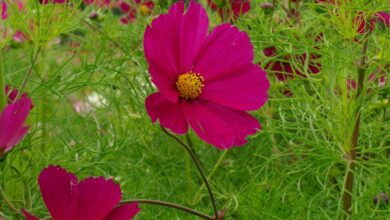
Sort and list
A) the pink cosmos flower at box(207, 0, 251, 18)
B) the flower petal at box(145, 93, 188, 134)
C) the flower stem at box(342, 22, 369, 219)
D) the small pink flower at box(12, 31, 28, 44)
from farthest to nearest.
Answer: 1. the small pink flower at box(12, 31, 28, 44)
2. the pink cosmos flower at box(207, 0, 251, 18)
3. the flower stem at box(342, 22, 369, 219)
4. the flower petal at box(145, 93, 188, 134)

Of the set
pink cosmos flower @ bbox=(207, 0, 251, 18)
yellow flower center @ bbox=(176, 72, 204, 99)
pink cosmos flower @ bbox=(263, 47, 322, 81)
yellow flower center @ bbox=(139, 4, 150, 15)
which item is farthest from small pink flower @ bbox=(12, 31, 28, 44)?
yellow flower center @ bbox=(176, 72, 204, 99)

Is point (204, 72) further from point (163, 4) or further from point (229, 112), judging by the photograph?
point (163, 4)

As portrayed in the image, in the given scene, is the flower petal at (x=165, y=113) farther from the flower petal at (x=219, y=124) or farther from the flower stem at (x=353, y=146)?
the flower stem at (x=353, y=146)

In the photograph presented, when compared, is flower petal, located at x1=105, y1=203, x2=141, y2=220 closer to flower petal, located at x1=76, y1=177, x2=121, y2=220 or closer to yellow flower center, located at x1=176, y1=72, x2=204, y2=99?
flower petal, located at x1=76, y1=177, x2=121, y2=220

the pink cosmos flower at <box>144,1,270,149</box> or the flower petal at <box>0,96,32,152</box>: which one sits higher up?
the flower petal at <box>0,96,32,152</box>

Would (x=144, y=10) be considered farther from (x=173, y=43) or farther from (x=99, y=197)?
(x=99, y=197)

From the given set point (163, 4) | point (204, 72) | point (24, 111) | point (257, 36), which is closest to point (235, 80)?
point (204, 72)
